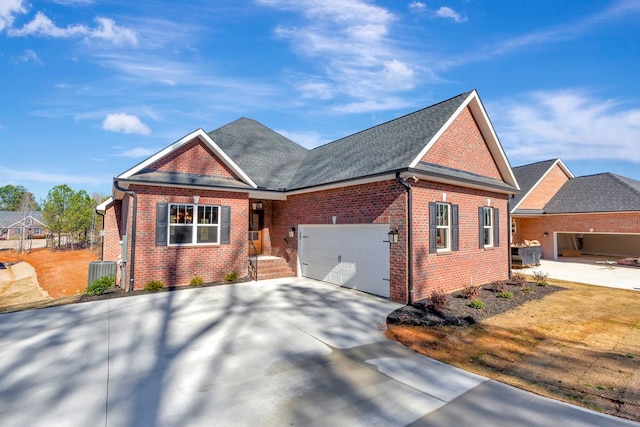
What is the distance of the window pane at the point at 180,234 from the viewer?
34.5ft

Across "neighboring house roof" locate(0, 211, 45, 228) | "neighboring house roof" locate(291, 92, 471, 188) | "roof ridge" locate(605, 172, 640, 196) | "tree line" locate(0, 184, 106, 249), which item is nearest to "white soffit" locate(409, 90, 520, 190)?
"neighboring house roof" locate(291, 92, 471, 188)

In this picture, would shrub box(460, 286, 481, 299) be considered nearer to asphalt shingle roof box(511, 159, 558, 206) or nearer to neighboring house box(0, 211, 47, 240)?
asphalt shingle roof box(511, 159, 558, 206)

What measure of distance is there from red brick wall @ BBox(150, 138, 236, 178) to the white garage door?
13.5 feet

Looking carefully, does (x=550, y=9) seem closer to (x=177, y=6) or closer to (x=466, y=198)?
(x=466, y=198)

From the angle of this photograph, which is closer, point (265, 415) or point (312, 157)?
point (265, 415)

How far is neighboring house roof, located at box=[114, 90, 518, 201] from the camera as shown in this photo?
31.4 ft

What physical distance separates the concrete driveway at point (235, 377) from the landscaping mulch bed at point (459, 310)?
2.60ft

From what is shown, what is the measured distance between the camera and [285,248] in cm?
1346

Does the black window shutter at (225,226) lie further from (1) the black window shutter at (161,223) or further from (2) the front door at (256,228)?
(2) the front door at (256,228)

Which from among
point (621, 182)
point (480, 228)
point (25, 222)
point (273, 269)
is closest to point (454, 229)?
point (480, 228)

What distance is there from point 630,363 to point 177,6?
1359cm

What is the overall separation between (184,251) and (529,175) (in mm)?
25253

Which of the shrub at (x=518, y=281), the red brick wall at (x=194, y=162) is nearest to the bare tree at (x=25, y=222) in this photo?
the red brick wall at (x=194, y=162)

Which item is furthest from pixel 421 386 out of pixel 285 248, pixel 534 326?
pixel 285 248
